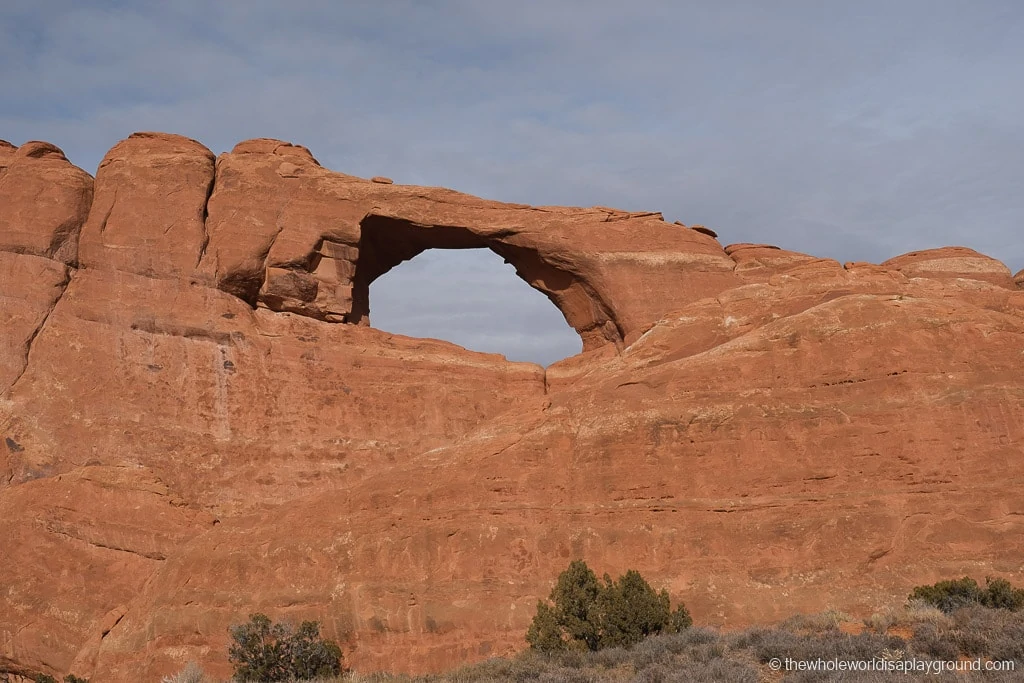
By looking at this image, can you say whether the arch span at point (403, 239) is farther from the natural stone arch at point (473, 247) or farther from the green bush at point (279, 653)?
the green bush at point (279, 653)

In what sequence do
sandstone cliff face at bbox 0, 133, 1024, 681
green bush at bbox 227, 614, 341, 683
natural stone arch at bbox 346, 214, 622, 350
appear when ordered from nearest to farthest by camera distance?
green bush at bbox 227, 614, 341, 683 < sandstone cliff face at bbox 0, 133, 1024, 681 < natural stone arch at bbox 346, 214, 622, 350

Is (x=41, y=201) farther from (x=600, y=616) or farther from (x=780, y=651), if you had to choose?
(x=780, y=651)

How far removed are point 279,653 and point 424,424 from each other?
304 inches

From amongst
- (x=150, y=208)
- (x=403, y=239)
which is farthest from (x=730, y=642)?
(x=150, y=208)

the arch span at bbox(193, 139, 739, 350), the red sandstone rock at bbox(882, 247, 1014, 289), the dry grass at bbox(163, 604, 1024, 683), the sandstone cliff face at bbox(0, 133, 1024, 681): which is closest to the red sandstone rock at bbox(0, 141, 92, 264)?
the sandstone cliff face at bbox(0, 133, 1024, 681)

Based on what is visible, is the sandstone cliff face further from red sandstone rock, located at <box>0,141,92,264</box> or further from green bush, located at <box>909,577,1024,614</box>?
green bush, located at <box>909,577,1024,614</box>

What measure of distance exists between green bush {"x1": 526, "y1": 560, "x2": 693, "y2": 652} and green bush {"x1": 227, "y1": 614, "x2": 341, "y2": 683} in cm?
365

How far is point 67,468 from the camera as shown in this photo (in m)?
21.4

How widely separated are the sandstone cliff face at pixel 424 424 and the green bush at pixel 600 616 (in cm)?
166

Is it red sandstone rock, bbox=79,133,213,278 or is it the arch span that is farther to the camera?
the arch span

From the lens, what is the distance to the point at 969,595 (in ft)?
52.3

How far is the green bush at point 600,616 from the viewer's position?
1617 centimetres

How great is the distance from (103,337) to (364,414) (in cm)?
609

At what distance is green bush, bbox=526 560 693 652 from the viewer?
16.2m
